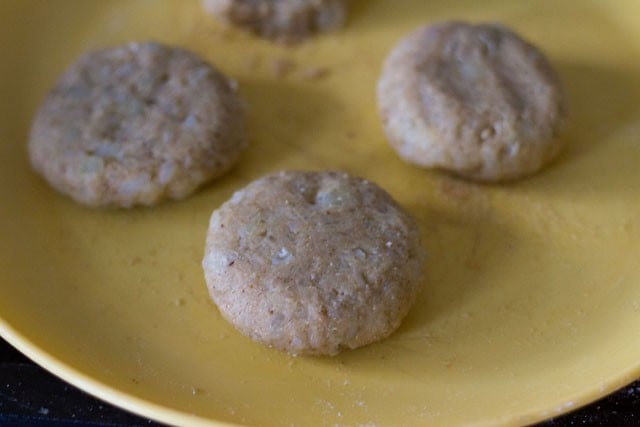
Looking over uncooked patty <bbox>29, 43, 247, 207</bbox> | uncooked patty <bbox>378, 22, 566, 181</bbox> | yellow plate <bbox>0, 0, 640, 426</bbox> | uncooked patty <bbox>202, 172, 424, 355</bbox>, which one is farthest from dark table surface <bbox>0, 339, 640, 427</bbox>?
uncooked patty <bbox>378, 22, 566, 181</bbox>

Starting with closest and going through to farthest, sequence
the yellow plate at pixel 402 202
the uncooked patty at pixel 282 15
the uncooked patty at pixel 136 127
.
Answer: the yellow plate at pixel 402 202
the uncooked patty at pixel 136 127
the uncooked patty at pixel 282 15

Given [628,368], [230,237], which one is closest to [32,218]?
[230,237]

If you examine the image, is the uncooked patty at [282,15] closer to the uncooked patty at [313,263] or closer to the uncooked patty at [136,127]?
the uncooked patty at [136,127]

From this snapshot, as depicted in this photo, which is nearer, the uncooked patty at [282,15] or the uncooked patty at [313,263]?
the uncooked patty at [313,263]

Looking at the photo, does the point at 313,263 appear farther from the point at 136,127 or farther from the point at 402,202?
the point at 136,127

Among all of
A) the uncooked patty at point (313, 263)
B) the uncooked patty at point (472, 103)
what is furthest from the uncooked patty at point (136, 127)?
the uncooked patty at point (472, 103)
